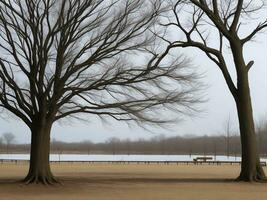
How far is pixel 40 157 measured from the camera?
83.5 feet

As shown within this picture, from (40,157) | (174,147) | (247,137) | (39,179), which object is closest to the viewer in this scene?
(39,179)

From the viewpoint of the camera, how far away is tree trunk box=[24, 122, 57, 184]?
2489 cm

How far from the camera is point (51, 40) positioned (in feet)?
83.2

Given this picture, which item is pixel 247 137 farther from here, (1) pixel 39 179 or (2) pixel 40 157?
(1) pixel 39 179

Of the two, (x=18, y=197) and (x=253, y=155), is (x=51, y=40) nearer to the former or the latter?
(x=18, y=197)

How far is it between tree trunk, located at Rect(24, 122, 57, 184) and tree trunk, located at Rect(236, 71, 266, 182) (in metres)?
9.53

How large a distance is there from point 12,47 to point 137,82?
6.59 m

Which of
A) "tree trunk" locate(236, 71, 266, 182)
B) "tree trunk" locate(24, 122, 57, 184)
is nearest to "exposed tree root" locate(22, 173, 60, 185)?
"tree trunk" locate(24, 122, 57, 184)

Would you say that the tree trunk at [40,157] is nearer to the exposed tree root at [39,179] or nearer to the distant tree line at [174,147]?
the exposed tree root at [39,179]

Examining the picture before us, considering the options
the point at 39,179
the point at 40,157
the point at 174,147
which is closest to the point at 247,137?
the point at 40,157

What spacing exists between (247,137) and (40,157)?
10501 mm

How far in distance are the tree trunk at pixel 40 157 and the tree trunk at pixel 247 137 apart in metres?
9.53

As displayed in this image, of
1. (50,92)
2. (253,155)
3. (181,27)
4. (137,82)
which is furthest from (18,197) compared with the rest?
(181,27)

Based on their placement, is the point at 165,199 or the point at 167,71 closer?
the point at 165,199
